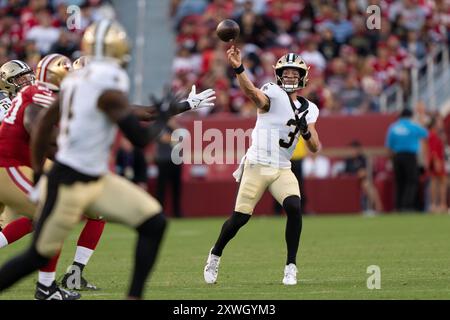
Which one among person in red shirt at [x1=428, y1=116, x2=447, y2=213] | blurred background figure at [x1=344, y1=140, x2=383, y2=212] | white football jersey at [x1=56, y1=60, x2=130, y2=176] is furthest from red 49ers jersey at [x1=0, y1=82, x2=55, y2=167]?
person in red shirt at [x1=428, y1=116, x2=447, y2=213]

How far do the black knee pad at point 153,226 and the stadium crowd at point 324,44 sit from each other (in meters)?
13.5

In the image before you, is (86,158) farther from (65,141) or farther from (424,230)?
(424,230)

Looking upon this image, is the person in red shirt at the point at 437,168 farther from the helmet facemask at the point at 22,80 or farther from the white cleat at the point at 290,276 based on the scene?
the helmet facemask at the point at 22,80

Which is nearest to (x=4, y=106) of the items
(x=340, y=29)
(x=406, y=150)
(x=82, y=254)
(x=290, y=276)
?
(x=82, y=254)

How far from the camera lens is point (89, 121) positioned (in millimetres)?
6801

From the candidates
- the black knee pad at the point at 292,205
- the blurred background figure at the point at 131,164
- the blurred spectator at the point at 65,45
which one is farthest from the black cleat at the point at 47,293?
the blurred spectator at the point at 65,45

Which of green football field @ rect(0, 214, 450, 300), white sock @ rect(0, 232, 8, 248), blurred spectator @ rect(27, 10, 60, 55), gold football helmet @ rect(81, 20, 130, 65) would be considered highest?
blurred spectator @ rect(27, 10, 60, 55)

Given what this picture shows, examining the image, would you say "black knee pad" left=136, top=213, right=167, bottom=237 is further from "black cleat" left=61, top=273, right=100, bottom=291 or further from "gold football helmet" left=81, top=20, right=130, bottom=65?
"black cleat" left=61, top=273, right=100, bottom=291

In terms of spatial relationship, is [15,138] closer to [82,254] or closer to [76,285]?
[82,254]

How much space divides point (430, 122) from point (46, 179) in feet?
46.7

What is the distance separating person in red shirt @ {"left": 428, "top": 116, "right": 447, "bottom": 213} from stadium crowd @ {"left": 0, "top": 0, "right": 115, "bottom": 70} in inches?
249

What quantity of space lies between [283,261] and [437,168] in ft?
31.0

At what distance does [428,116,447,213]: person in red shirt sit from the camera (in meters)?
20.3

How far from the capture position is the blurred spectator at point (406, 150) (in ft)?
64.7
